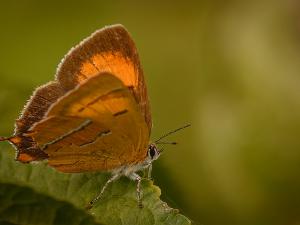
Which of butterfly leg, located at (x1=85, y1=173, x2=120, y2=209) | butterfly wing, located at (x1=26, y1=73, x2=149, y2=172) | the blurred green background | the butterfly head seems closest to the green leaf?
butterfly leg, located at (x1=85, y1=173, x2=120, y2=209)

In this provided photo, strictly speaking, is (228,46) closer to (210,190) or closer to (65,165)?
(210,190)

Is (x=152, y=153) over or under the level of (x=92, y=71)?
under

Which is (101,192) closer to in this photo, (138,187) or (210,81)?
(138,187)

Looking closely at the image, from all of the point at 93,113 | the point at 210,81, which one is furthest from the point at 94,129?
the point at 210,81

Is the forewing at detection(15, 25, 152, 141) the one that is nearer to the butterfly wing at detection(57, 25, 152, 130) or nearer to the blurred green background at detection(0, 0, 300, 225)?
the butterfly wing at detection(57, 25, 152, 130)

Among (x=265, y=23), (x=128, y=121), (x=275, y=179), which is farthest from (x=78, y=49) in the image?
(x=265, y=23)

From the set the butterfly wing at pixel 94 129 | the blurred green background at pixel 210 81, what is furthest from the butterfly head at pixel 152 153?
the blurred green background at pixel 210 81
